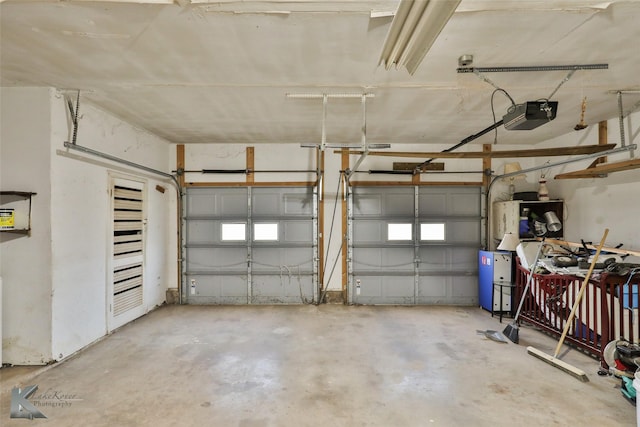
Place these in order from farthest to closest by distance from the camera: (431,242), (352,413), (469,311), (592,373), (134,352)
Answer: (431,242) → (469,311) → (134,352) → (592,373) → (352,413)

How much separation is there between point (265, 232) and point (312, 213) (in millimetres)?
914

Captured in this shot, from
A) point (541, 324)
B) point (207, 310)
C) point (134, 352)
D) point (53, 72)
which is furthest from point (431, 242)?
point (53, 72)

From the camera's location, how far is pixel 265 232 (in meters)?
5.02

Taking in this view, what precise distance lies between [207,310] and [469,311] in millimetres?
4327

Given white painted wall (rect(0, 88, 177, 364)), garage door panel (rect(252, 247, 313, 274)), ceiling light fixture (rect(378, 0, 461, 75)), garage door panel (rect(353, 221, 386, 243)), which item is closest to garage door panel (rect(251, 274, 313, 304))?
garage door panel (rect(252, 247, 313, 274))

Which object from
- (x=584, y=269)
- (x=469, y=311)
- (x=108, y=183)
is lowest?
(x=469, y=311)

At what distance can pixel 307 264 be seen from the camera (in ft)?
16.4

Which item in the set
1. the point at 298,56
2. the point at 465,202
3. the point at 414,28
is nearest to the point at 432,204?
the point at 465,202

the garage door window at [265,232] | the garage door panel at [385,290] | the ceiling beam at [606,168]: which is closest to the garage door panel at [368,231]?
the garage door panel at [385,290]

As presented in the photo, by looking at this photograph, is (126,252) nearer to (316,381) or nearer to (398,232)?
(316,381)

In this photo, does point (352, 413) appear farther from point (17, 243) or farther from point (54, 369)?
point (17, 243)

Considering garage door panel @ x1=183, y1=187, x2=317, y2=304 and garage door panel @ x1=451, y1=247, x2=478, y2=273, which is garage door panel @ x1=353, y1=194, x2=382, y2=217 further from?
garage door panel @ x1=451, y1=247, x2=478, y2=273

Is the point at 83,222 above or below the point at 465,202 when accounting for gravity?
below

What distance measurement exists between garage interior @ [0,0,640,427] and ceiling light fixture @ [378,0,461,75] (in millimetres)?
13
